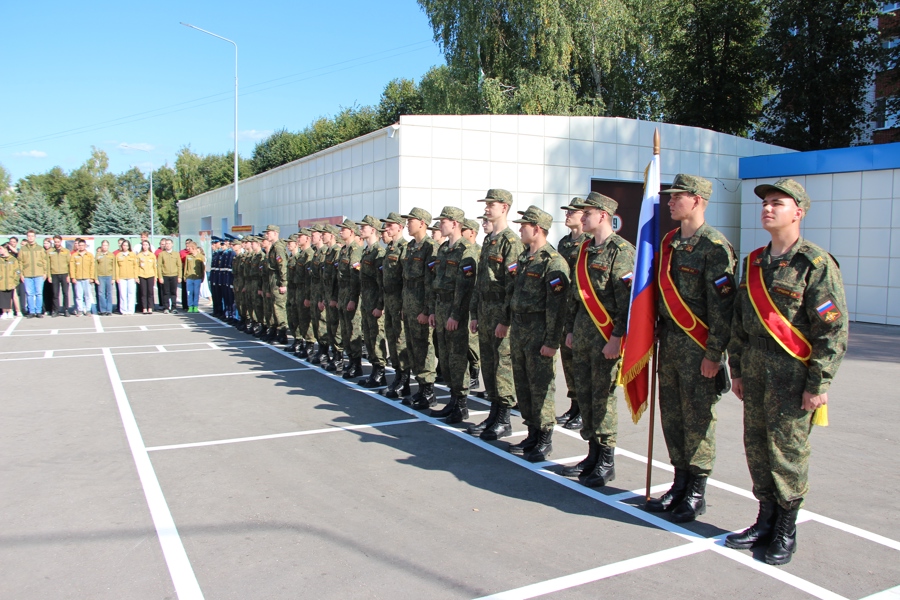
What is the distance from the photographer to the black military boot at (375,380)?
27.6 ft

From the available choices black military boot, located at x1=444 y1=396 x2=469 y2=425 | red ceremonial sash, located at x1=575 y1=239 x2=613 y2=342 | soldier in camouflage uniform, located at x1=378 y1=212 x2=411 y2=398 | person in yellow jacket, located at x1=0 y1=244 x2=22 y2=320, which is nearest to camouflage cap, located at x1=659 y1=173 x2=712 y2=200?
red ceremonial sash, located at x1=575 y1=239 x2=613 y2=342

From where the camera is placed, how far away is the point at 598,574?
Answer: 11.6 ft

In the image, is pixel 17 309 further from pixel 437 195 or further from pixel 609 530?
pixel 609 530

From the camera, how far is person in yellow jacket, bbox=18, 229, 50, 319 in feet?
55.9

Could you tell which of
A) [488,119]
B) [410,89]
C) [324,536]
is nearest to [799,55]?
[488,119]

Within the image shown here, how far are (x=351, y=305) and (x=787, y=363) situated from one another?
608 cm

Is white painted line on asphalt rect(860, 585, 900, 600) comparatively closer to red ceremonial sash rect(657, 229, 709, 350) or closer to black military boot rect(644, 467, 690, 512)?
black military boot rect(644, 467, 690, 512)

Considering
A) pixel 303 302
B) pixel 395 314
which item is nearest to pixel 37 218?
pixel 303 302

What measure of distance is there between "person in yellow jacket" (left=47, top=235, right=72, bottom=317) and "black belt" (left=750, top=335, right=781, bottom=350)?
17.9m

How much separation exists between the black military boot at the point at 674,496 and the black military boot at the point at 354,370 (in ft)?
17.0

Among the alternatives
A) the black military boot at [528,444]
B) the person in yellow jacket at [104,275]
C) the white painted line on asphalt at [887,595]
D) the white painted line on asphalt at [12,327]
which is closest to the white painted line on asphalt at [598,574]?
the white painted line on asphalt at [887,595]

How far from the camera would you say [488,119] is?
1488 centimetres

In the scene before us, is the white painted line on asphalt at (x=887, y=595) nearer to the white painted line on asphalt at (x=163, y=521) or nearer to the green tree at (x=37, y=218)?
the white painted line on asphalt at (x=163, y=521)

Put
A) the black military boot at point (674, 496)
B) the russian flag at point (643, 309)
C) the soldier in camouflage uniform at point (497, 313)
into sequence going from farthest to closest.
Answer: the soldier in camouflage uniform at point (497, 313), the russian flag at point (643, 309), the black military boot at point (674, 496)
